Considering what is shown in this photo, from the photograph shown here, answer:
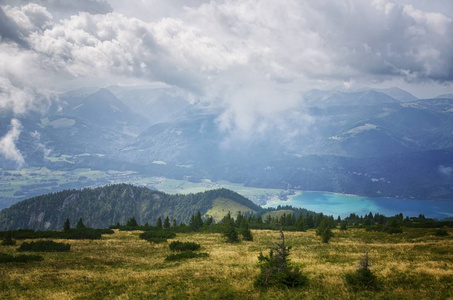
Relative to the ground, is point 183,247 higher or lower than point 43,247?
lower

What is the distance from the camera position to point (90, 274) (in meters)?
24.7

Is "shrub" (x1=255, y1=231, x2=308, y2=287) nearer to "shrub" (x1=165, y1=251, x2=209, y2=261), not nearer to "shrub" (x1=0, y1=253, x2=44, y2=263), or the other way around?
"shrub" (x1=165, y1=251, x2=209, y2=261)

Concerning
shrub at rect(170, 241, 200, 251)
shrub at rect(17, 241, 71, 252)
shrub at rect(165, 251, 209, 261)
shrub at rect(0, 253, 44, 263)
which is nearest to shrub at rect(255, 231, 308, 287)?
shrub at rect(165, 251, 209, 261)

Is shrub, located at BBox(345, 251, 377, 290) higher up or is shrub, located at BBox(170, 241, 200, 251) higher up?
shrub, located at BBox(345, 251, 377, 290)

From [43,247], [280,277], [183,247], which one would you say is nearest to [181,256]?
[183,247]

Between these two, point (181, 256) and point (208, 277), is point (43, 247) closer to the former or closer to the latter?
point (181, 256)

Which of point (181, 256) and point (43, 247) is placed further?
point (43, 247)

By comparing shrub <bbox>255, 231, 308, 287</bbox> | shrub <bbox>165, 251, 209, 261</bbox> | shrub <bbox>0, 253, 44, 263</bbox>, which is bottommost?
shrub <bbox>165, 251, 209, 261</bbox>

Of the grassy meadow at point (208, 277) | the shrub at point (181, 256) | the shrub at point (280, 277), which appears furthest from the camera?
the shrub at point (181, 256)

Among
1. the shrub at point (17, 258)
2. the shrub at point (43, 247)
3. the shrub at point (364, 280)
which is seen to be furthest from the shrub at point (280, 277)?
the shrub at point (43, 247)

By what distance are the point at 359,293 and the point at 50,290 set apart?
2116cm

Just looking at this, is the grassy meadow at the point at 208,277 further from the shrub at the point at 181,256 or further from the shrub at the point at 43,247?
the shrub at the point at 43,247

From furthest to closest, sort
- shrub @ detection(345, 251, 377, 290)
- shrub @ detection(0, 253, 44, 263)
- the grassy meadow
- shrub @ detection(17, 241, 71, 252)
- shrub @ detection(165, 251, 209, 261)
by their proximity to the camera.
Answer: shrub @ detection(17, 241, 71, 252)
shrub @ detection(165, 251, 209, 261)
shrub @ detection(0, 253, 44, 263)
shrub @ detection(345, 251, 377, 290)
the grassy meadow

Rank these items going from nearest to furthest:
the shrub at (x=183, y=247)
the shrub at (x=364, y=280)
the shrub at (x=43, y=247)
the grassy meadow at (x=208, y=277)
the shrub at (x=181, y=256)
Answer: the grassy meadow at (x=208, y=277) → the shrub at (x=364, y=280) → the shrub at (x=181, y=256) → the shrub at (x=43, y=247) → the shrub at (x=183, y=247)
